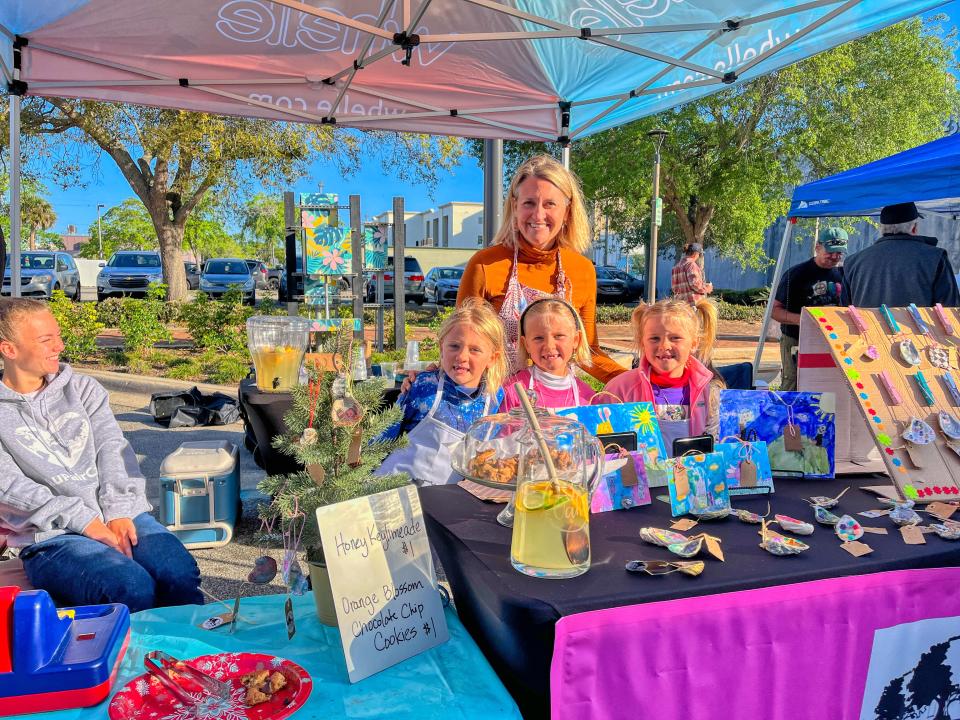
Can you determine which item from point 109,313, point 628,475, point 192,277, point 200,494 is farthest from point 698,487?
point 192,277

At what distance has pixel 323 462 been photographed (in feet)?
4.42

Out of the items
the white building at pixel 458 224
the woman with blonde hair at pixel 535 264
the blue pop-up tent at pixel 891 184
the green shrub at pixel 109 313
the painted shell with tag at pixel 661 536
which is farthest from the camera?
the white building at pixel 458 224

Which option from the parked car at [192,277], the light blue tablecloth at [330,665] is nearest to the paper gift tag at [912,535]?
the light blue tablecloth at [330,665]

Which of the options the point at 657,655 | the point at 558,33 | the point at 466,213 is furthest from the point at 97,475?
the point at 466,213

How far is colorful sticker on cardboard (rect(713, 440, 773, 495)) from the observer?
1.73 meters

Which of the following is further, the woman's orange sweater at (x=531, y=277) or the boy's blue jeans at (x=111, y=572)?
the woman's orange sweater at (x=531, y=277)

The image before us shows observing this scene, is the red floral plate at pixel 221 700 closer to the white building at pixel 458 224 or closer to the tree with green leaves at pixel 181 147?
the tree with green leaves at pixel 181 147

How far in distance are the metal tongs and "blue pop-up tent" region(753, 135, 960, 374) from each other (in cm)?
535

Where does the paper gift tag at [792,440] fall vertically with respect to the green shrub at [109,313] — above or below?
below

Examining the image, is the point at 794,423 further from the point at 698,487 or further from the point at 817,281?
the point at 817,281

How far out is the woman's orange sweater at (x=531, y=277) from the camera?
272cm

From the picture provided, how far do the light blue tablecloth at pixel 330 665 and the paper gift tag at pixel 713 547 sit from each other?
1.66 feet

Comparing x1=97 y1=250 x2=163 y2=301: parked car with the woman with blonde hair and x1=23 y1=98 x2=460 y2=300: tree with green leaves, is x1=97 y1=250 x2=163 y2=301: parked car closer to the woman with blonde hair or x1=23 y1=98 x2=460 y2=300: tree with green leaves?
x1=23 y1=98 x2=460 y2=300: tree with green leaves

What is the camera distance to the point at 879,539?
1.50 metres
